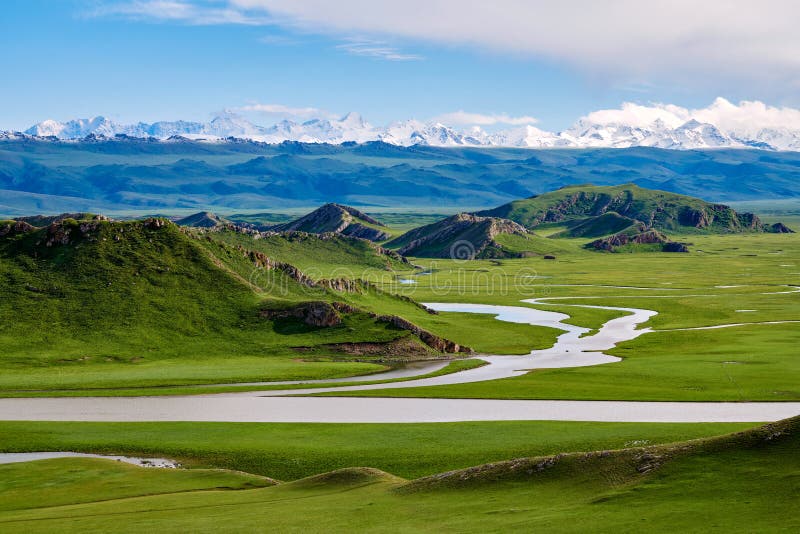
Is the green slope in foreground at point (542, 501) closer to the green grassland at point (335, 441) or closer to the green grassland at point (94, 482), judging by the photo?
the green grassland at point (94, 482)

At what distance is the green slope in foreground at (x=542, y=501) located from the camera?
29.8 metres

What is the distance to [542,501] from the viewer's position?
114 ft

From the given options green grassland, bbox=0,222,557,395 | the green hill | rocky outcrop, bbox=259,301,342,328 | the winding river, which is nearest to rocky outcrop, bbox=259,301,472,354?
rocky outcrop, bbox=259,301,342,328

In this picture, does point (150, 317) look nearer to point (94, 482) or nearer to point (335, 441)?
point (335, 441)

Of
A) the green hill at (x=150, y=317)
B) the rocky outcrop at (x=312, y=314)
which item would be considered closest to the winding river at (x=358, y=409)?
the green hill at (x=150, y=317)

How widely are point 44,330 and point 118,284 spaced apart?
12517 mm

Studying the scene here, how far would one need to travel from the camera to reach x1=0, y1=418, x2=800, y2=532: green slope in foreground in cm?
2981

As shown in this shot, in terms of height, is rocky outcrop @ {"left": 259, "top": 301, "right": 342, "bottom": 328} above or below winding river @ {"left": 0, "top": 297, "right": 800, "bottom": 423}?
above

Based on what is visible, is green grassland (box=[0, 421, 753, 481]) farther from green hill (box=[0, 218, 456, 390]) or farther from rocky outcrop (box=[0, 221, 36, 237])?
rocky outcrop (box=[0, 221, 36, 237])

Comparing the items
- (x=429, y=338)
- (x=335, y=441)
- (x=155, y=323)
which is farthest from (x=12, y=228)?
(x=335, y=441)

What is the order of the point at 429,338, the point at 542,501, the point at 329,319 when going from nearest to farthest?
the point at 542,501 → the point at 429,338 → the point at 329,319

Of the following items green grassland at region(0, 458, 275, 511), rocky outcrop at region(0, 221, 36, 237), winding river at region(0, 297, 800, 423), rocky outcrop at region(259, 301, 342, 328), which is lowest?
winding river at region(0, 297, 800, 423)

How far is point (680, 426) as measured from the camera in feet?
202

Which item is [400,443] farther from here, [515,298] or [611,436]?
[515,298]
